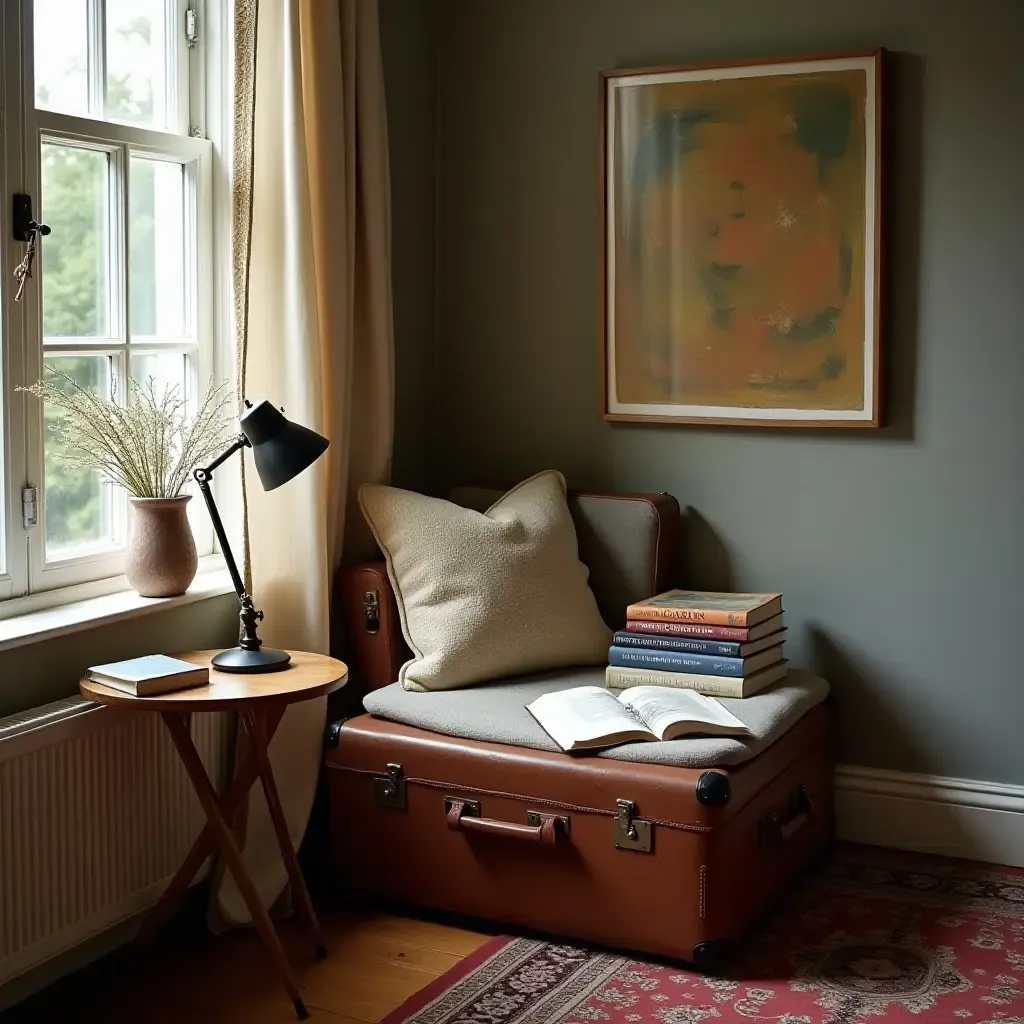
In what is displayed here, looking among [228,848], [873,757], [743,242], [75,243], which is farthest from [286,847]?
[743,242]

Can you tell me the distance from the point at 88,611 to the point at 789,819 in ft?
5.17

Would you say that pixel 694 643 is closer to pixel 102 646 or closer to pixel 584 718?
pixel 584 718

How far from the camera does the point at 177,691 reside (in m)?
2.62

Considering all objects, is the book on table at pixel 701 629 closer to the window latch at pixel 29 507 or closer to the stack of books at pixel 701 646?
the stack of books at pixel 701 646

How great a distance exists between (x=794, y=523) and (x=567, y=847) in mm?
1119

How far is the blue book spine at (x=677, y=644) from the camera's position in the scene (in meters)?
3.15

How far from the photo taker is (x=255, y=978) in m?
2.83

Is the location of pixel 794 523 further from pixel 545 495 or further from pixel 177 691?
pixel 177 691

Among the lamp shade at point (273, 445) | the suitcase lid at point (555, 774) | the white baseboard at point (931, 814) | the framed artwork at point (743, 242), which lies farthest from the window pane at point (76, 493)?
the white baseboard at point (931, 814)

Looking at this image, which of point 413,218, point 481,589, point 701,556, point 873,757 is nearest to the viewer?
point 481,589

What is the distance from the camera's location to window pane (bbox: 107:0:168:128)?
2951 millimetres

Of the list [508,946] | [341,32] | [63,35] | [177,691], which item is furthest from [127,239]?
[508,946]

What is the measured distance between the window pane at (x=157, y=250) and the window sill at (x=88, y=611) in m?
0.56

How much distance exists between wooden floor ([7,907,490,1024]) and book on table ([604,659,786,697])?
653 mm
